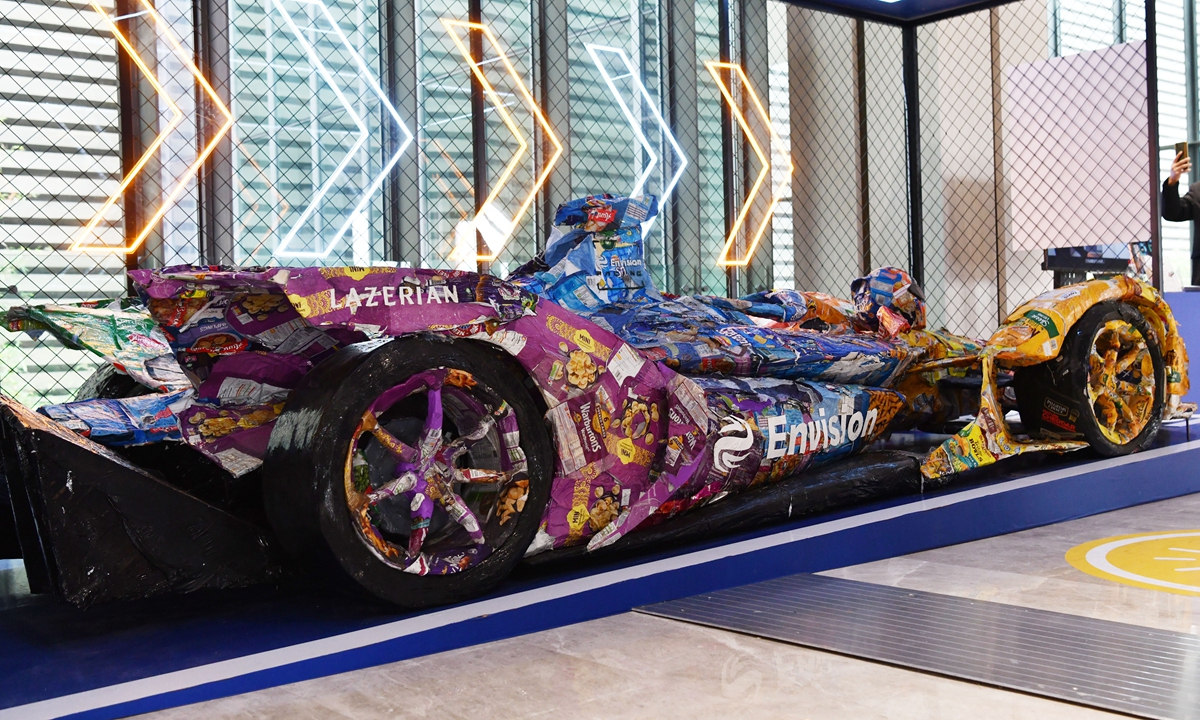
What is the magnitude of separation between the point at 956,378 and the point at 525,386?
6.82 feet

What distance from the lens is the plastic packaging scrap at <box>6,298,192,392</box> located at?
271cm

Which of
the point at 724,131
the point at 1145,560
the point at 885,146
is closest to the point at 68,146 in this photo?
the point at 724,131

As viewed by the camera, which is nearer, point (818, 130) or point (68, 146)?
point (68, 146)

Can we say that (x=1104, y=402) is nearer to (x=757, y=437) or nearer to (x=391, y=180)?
(x=757, y=437)

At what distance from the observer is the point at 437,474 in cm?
215

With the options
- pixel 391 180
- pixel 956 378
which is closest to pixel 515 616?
pixel 956 378

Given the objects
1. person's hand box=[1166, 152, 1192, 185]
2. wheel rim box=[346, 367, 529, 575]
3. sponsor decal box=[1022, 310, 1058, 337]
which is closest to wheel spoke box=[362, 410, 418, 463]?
wheel rim box=[346, 367, 529, 575]

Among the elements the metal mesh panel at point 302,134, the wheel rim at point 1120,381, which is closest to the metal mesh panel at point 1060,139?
the wheel rim at point 1120,381

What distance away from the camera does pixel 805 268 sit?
8227mm

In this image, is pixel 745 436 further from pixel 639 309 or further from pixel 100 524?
pixel 100 524

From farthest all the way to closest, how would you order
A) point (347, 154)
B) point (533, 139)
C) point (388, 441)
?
point (533, 139), point (347, 154), point (388, 441)

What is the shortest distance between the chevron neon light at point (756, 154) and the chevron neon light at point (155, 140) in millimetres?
2743

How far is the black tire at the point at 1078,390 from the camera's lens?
364 cm

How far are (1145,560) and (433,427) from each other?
199cm
